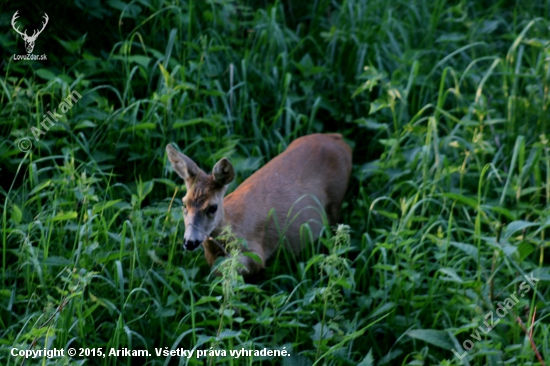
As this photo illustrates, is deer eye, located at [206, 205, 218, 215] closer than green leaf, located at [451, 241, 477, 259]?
No

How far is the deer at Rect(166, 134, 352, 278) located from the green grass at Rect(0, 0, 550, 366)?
15 centimetres

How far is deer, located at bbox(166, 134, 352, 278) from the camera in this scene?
4219 millimetres

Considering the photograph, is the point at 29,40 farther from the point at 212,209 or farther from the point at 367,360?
the point at 367,360

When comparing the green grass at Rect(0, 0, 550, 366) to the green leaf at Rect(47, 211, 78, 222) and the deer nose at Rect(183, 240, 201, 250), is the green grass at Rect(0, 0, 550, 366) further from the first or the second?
the deer nose at Rect(183, 240, 201, 250)

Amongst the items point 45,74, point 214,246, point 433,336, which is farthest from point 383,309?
point 45,74

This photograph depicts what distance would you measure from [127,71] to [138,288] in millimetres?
1979

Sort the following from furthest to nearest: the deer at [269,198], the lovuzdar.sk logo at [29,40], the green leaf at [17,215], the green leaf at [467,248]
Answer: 1. the lovuzdar.sk logo at [29,40]
2. the deer at [269,198]
3. the green leaf at [17,215]
4. the green leaf at [467,248]

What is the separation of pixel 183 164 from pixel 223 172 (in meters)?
0.23

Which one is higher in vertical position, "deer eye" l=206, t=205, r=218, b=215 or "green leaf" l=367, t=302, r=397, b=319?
"deer eye" l=206, t=205, r=218, b=215

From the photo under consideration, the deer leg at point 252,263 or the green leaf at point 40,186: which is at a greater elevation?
the green leaf at point 40,186

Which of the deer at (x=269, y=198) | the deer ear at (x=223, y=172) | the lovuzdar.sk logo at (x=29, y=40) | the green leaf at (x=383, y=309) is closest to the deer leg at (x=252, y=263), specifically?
the deer at (x=269, y=198)

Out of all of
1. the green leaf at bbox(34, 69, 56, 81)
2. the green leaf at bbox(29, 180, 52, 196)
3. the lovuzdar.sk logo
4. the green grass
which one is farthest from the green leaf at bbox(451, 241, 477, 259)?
the lovuzdar.sk logo

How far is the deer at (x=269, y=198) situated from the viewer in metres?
4.22

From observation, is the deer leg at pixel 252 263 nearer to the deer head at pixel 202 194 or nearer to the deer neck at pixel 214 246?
the deer neck at pixel 214 246
